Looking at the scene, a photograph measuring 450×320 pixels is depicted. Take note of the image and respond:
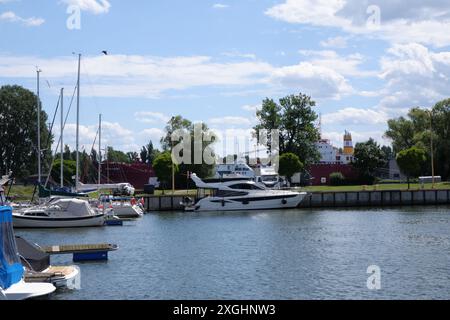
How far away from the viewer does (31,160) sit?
119562mm

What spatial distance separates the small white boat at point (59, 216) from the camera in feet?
193

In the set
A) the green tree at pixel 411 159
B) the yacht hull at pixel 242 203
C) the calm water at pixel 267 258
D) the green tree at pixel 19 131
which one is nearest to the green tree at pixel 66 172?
the green tree at pixel 19 131

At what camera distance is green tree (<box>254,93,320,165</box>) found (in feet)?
387

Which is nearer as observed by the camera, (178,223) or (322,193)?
(178,223)

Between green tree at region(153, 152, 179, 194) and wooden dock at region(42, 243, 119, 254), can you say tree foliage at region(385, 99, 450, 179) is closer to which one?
green tree at region(153, 152, 179, 194)

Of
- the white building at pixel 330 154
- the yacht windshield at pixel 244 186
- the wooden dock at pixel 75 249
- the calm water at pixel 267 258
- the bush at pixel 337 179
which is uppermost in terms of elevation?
the white building at pixel 330 154

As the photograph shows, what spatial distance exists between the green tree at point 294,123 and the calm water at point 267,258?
164 feet

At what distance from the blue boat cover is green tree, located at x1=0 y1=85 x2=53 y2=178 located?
94297mm

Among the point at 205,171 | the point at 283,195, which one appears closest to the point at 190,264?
the point at 283,195

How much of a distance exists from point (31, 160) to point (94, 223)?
62.8 meters

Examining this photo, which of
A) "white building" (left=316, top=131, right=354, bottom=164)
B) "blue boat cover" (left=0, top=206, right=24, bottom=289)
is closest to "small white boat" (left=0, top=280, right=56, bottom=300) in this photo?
"blue boat cover" (left=0, top=206, right=24, bottom=289)

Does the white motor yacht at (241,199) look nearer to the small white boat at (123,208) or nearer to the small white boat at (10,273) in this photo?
the small white boat at (123,208)
